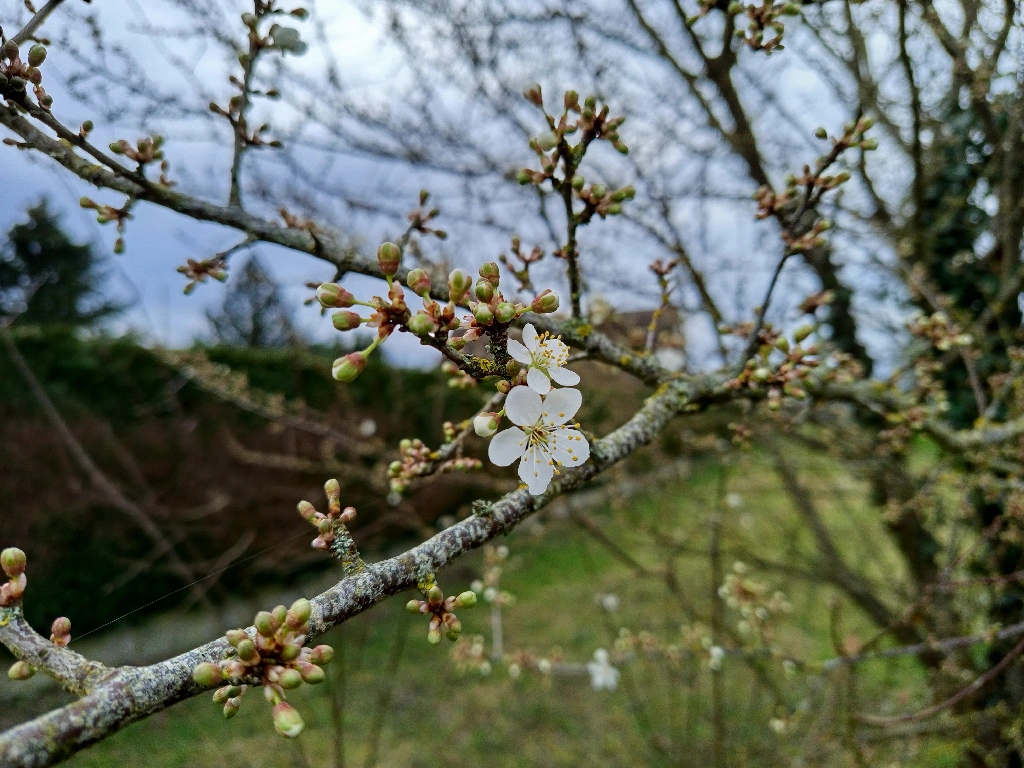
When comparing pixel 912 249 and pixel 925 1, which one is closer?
pixel 925 1

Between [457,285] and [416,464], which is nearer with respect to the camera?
[457,285]

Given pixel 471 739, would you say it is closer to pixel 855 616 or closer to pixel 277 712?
pixel 855 616

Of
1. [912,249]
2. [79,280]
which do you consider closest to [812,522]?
[912,249]

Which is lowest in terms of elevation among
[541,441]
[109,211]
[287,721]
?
[287,721]

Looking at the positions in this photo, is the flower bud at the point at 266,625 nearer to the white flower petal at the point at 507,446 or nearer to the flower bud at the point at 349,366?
the flower bud at the point at 349,366

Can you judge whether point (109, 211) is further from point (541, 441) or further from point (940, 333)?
point (940, 333)

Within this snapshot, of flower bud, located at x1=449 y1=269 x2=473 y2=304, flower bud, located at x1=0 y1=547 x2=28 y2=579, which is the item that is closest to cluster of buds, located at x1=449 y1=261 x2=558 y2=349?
flower bud, located at x1=449 y1=269 x2=473 y2=304

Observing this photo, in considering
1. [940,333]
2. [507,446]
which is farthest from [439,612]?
[940,333]
